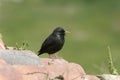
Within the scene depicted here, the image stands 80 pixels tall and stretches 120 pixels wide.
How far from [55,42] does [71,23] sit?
15942 millimetres

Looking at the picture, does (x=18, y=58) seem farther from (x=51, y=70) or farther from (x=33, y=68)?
(x=51, y=70)

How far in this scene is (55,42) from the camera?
53.2ft

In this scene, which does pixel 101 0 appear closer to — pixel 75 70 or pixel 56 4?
pixel 56 4

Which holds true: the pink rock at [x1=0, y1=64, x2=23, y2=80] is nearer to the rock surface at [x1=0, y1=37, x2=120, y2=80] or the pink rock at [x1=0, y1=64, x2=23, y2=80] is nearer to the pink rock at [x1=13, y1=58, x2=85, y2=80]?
Result: the rock surface at [x1=0, y1=37, x2=120, y2=80]

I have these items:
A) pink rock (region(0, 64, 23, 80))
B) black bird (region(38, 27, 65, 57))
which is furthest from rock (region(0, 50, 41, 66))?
black bird (region(38, 27, 65, 57))

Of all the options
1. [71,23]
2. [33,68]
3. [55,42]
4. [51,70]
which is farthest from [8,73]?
[71,23]

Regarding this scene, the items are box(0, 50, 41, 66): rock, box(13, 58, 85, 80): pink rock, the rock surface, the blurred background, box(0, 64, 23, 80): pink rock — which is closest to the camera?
box(0, 64, 23, 80): pink rock

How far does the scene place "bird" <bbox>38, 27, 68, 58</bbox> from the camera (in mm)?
16078

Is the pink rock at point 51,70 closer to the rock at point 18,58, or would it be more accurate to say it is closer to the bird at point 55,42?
the rock at point 18,58

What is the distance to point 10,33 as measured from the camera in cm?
3027

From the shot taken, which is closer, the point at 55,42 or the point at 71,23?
the point at 55,42

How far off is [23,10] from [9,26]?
7.72 ft

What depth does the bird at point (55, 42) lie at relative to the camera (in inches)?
633

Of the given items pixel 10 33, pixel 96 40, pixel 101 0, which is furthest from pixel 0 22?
pixel 101 0
